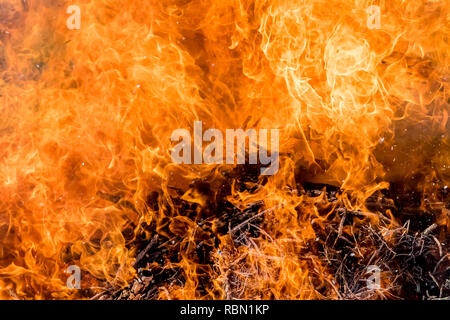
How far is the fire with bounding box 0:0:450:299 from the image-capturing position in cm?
372

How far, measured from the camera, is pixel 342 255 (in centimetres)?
368

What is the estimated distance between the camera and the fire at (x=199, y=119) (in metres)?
3.72

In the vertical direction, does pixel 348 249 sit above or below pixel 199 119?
below

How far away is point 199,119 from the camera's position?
12.6 feet

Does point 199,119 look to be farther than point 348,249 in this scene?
Yes

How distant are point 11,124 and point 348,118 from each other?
3.82 meters

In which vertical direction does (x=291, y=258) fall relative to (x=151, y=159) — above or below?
below

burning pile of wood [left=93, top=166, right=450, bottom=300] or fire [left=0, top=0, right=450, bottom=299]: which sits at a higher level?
fire [left=0, top=0, right=450, bottom=299]

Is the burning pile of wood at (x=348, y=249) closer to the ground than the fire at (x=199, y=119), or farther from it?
closer to the ground
